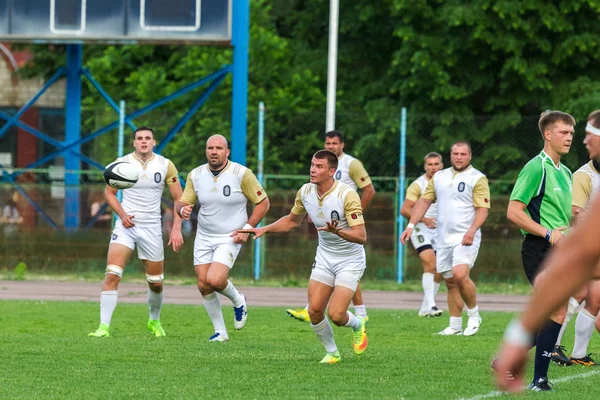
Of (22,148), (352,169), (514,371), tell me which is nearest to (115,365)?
(352,169)

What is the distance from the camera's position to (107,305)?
12.3 m

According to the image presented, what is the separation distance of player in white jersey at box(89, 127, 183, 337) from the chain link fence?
9.09m

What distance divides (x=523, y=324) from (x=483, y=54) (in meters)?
27.4

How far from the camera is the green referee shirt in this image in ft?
28.0

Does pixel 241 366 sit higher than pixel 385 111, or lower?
lower

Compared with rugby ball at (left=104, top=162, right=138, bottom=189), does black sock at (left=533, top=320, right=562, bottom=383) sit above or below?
below

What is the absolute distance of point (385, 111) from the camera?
95.7 ft

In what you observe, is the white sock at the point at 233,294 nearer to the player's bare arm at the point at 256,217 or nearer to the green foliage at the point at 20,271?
the player's bare arm at the point at 256,217

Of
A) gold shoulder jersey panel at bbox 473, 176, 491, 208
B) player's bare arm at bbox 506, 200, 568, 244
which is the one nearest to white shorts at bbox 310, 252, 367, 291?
player's bare arm at bbox 506, 200, 568, 244

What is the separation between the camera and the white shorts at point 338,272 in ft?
32.3

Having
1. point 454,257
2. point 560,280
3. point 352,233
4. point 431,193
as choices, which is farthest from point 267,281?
point 560,280

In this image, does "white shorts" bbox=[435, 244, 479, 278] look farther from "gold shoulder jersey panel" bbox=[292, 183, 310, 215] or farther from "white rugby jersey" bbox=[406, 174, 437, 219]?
"gold shoulder jersey panel" bbox=[292, 183, 310, 215]

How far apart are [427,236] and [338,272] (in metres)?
7.02

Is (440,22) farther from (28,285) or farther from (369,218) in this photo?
(28,285)
